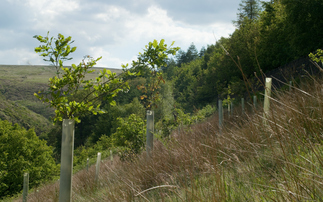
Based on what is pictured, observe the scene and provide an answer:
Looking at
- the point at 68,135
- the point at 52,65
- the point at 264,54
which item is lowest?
the point at 68,135

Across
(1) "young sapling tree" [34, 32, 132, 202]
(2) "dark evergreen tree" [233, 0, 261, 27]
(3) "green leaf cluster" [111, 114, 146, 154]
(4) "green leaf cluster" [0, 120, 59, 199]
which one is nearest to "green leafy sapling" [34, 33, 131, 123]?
(1) "young sapling tree" [34, 32, 132, 202]

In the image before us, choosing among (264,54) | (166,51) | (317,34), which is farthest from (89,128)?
(166,51)

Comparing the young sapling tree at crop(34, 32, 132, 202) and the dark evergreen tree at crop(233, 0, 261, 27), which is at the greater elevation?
the dark evergreen tree at crop(233, 0, 261, 27)

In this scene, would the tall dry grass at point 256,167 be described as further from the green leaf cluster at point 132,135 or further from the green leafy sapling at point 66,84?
the green leaf cluster at point 132,135

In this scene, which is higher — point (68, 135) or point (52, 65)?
point (52, 65)

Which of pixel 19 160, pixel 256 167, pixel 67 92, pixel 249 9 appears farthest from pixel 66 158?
pixel 249 9

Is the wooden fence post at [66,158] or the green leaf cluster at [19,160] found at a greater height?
the wooden fence post at [66,158]

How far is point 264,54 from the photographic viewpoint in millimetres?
29328

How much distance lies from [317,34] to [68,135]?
22.1 m

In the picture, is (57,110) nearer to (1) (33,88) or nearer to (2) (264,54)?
(2) (264,54)

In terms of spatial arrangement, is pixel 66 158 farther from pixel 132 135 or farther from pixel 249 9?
pixel 249 9

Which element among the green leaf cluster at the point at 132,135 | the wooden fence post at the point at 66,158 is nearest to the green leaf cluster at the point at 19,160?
the green leaf cluster at the point at 132,135

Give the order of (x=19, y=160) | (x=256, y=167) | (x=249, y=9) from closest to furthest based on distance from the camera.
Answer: (x=256, y=167), (x=19, y=160), (x=249, y=9)

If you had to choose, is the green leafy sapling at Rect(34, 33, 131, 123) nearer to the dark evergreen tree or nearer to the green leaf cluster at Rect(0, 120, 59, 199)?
the green leaf cluster at Rect(0, 120, 59, 199)
